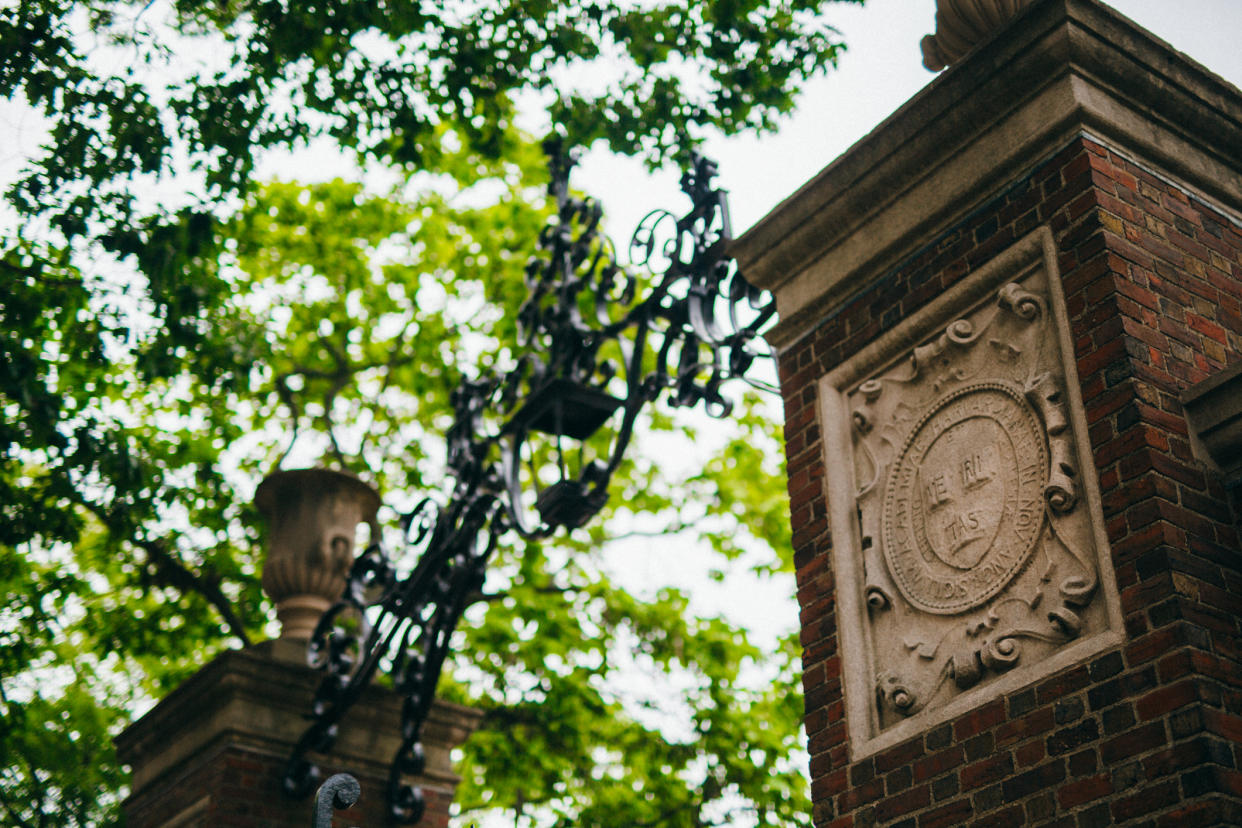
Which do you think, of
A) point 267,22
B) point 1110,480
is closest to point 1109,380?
point 1110,480

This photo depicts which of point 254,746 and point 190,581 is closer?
point 254,746

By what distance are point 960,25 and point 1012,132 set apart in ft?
2.46

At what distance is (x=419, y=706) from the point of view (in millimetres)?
8047

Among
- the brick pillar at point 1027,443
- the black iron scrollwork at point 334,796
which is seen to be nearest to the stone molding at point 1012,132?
the brick pillar at point 1027,443

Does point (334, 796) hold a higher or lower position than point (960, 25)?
lower

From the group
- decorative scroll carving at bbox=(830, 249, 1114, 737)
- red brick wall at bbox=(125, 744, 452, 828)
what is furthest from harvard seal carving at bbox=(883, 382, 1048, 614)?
red brick wall at bbox=(125, 744, 452, 828)

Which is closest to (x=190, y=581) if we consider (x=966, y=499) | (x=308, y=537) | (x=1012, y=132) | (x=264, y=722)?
(x=308, y=537)

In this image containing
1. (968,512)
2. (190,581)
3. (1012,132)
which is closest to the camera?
(968,512)

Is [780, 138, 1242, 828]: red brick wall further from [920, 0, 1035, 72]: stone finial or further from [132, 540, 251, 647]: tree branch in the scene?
[132, 540, 251, 647]: tree branch

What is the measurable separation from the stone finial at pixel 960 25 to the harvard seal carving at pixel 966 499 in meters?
1.50

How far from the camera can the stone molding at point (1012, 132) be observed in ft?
15.5

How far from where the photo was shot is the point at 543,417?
292 inches

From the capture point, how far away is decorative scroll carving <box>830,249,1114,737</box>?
4.21m

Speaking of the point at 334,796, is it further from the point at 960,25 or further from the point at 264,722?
the point at 264,722
